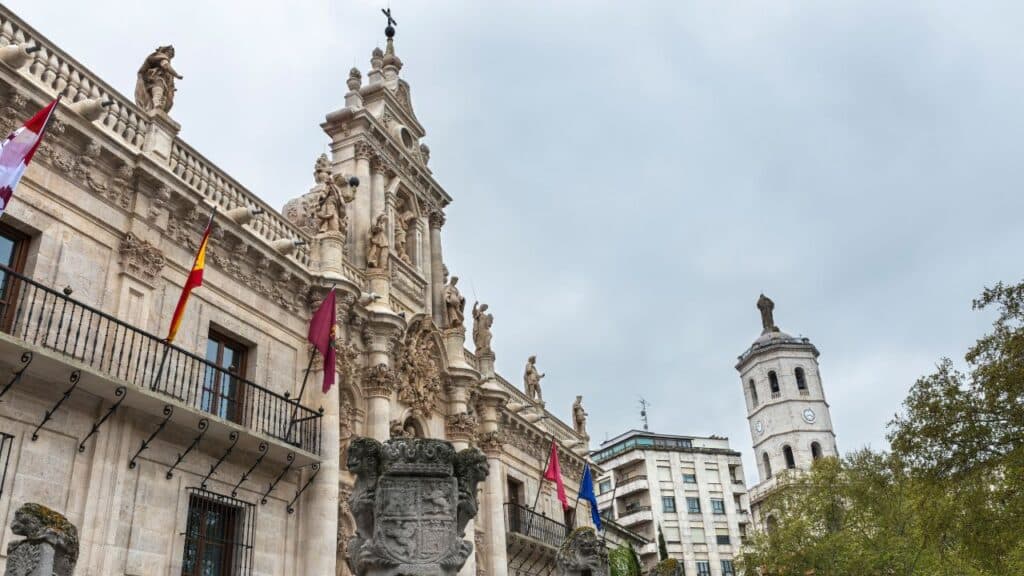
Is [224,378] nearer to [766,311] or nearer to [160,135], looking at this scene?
[160,135]

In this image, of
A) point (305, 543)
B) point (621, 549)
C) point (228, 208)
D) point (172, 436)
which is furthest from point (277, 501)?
point (621, 549)

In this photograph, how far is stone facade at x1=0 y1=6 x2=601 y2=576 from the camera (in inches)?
419

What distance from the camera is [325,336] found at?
14.5 m

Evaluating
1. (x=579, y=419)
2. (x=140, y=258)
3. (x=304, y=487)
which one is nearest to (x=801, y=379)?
(x=579, y=419)

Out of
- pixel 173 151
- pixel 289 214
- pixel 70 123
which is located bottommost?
pixel 70 123

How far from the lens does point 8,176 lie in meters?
9.67

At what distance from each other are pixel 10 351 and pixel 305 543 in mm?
6150

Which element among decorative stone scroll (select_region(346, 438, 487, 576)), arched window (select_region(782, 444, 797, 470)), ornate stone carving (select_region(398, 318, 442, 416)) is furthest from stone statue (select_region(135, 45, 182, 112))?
arched window (select_region(782, 444, 797, 470))

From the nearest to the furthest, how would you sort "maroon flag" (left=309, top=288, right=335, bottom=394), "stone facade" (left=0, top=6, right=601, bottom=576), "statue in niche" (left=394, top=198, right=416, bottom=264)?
"stone facade" (left=0, top=6, right=601, bottom=576), "maroon flag" (left=309, top=288, right=335, bottom=394), "statue in niche" (left=394, top=198, right=416, bottom=264)

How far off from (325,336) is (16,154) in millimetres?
5910

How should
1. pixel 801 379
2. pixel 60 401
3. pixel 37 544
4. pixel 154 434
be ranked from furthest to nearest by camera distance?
pixel 801 379 < pixel 154 434 < pixel 60 401 < pixel 37 544

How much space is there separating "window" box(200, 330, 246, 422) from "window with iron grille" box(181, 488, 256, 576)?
1.42m

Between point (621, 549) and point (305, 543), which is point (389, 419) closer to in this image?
point (305, 543)

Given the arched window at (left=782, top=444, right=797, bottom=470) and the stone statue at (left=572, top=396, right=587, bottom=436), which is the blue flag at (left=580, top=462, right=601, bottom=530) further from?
the arched window at (left=782, top=444, right=797, bottom=470)
